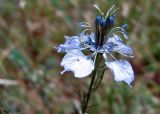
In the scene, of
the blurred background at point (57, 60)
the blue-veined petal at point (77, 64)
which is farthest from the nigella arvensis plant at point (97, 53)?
the blurred background at point (57, 60)

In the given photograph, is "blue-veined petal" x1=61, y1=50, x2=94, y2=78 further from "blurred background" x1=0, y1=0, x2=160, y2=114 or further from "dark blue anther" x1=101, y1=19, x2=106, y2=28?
"blurred background" x1=0, y1=0, x2=160, y2=114

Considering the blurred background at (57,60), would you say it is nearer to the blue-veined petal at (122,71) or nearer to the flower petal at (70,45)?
the flower petal at (70,45)

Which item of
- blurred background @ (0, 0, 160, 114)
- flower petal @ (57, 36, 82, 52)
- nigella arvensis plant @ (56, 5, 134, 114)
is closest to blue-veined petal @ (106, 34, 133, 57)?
nigella arvensis plant @ (56, 5, 134, 114)

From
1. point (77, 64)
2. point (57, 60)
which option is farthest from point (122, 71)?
point (57, 60)

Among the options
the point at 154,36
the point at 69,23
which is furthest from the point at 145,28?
the point at 69,23

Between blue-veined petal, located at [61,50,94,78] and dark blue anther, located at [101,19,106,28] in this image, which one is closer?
blue-veined petal, located at [61,50,94,78]

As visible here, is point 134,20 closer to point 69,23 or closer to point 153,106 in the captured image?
point 69,23

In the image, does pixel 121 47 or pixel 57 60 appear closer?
pixel 121 47

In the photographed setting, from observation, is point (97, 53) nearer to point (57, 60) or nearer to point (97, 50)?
point (97, 50)
